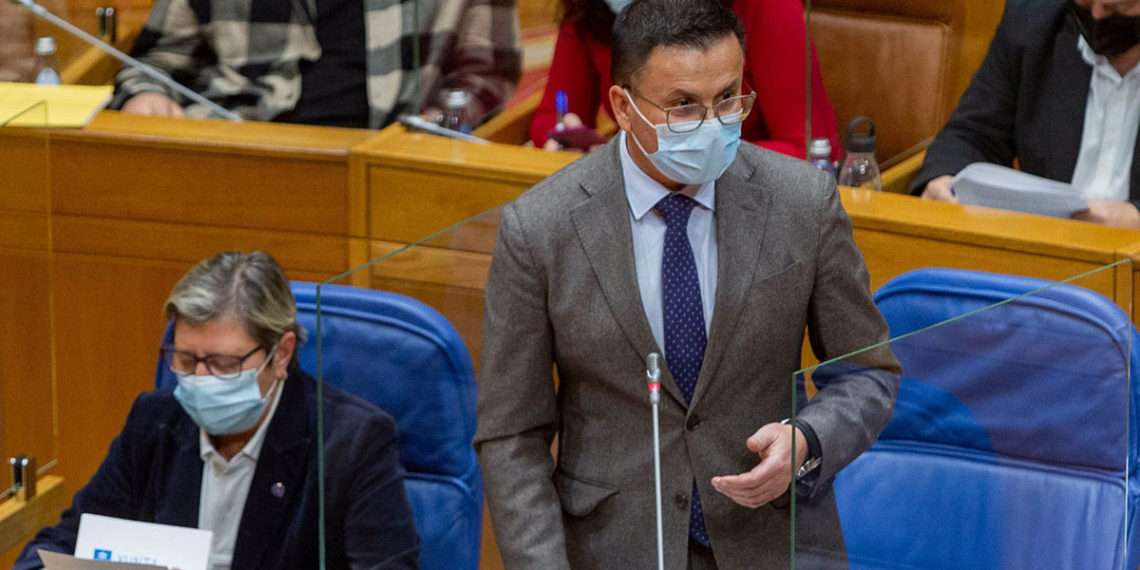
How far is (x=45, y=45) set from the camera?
9.42ft

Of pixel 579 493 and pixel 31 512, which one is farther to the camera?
pixel 31 512

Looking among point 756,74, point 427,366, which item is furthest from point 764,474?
point 756,74

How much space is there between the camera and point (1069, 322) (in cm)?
141

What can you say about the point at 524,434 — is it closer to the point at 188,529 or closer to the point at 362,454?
the point at 362,454

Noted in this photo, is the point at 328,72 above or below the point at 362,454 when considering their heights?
above

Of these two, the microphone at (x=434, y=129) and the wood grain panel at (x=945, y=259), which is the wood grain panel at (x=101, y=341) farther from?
the wood grain panel at (x=945, y=259)

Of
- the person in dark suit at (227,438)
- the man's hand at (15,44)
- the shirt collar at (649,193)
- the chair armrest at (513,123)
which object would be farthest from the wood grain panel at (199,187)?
the shirt collar at (649,193)

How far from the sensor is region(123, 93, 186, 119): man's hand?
2.90m

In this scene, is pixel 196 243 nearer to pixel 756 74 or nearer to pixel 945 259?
pixel 756 74

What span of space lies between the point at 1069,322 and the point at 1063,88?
1.16 metres

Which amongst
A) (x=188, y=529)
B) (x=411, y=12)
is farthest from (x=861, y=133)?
(x=188, y=529)

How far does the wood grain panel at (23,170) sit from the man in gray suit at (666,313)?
799 millimetres

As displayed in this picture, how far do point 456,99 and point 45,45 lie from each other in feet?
2.16

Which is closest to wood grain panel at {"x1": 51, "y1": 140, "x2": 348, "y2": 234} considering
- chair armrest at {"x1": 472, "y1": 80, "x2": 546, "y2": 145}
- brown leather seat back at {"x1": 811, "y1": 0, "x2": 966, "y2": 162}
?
chair armrest at {"x1": 472, "y1": 80, "x2": 546, "y2": 145}
